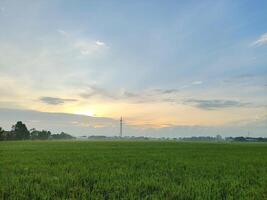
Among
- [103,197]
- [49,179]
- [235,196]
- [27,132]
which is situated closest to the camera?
[103,197]

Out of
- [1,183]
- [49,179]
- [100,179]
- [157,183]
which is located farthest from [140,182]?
[1,183]

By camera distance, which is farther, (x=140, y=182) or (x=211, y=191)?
(x=140, y=182)

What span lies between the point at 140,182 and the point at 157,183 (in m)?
0.74

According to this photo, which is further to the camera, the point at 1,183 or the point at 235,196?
the point at 1,183

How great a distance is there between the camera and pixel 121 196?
490 inches

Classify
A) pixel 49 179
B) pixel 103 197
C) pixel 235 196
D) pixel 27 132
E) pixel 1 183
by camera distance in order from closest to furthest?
pixel 103 197, pixel 235 196, pixel 1 183, pixel 49 179, pixel 27 132

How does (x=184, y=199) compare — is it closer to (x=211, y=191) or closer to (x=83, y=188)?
(x=211, y=191)

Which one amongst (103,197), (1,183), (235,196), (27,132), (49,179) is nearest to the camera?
(103,197)

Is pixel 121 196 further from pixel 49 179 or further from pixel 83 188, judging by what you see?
pixel 49 179

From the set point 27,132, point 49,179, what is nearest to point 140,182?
point 49,179

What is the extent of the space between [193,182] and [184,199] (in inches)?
135

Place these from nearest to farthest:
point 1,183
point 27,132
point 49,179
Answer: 1. point 1,183
2. point 49,179
3. point 27,132

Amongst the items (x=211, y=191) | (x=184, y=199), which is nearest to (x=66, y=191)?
(x=184, y=199)

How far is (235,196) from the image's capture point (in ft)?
42.7
